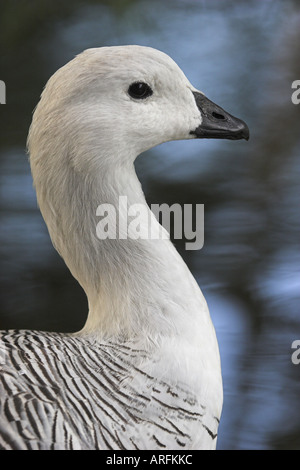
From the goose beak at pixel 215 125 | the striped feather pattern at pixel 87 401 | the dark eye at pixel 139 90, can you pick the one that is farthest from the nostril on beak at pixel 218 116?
the striped feather pattern at pixel 87 401

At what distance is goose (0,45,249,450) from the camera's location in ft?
2.98

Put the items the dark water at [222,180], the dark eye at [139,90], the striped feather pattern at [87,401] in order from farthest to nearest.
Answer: the dark water at [222,180], the dark eye at [139,90], the striped feather pattern at [87,401]

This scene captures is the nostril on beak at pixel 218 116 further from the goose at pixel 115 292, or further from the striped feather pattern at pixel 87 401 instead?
the striped feather pattern at pixel 87 401

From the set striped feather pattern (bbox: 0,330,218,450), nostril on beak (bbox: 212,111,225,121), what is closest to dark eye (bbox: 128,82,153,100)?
nostril on beak (bbox: 212,111,225,121)

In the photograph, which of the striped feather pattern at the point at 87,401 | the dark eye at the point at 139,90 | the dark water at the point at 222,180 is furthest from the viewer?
the dark water at the point at 222,180

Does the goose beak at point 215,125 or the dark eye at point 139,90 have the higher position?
the dark eye at point 139,90

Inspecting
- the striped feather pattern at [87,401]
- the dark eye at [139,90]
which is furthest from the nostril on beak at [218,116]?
the striped feather pattern at [87,401]

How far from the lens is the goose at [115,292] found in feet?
2.98

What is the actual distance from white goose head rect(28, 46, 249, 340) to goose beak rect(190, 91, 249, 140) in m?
0.02

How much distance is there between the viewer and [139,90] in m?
0.98

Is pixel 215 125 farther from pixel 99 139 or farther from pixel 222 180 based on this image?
pixel 222 180

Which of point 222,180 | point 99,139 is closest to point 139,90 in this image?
point 99,139

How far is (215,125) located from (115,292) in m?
0.27

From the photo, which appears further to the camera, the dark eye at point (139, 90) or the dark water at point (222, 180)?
the dark water at point (222, 180)
